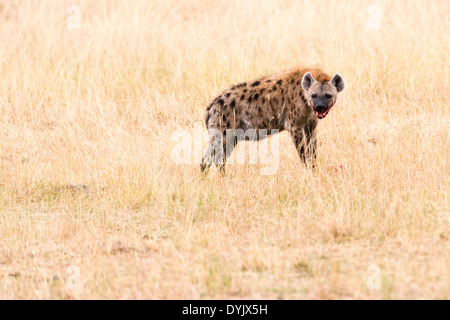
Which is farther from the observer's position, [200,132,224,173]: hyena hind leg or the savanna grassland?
[200,132,224,173]: hyena hind leg

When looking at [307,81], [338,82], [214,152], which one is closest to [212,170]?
[214,152]

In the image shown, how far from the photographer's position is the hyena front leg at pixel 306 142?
5.51m

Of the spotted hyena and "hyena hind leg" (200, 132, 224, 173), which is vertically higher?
the spotted hyena

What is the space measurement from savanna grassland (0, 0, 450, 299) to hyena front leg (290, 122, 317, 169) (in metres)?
0.11

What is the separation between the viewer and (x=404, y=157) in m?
5.51

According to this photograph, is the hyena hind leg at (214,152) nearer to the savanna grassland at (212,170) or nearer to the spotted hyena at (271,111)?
the spotted hyena at (271,111)

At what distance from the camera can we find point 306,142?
5578 millimetres

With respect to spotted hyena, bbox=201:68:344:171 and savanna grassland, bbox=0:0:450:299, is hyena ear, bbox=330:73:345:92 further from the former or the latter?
savanna grassland, bbox=0:0:450:299

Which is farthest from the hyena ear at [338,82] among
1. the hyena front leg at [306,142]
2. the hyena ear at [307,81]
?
the hyena front leg at [306,142]

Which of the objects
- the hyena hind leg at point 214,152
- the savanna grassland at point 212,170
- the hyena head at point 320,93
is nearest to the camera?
the savanna grassland at point 212,170

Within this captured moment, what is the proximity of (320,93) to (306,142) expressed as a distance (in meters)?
0.41

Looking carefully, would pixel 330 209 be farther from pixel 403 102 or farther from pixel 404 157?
pixel 403 102

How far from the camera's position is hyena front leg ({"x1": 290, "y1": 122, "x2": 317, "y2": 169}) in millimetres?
5508

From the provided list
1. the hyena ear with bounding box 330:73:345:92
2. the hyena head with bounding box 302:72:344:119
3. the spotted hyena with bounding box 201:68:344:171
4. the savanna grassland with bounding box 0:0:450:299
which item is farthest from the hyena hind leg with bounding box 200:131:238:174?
the hyena ear with bounding box 330:73:345:92
